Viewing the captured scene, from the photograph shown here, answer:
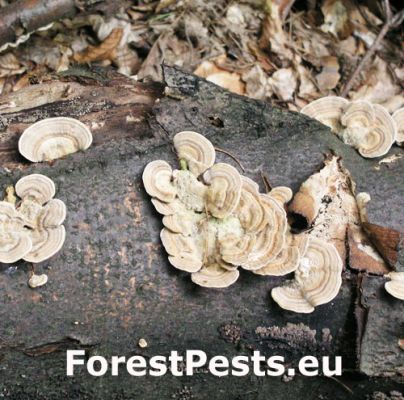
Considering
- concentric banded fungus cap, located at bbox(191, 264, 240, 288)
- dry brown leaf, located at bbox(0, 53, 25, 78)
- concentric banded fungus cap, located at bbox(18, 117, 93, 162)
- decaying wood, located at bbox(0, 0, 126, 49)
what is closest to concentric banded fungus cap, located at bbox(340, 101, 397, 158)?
concentric banded fungus cap, located at bbox(191, 264, 240, 288)

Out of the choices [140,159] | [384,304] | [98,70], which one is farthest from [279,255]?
[98,70]

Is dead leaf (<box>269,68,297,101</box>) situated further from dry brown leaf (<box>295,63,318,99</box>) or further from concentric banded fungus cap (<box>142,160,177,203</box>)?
concentric banded fungus cap (<box>142,160,177,203</box>)

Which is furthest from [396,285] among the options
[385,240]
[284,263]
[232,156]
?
[232,156]

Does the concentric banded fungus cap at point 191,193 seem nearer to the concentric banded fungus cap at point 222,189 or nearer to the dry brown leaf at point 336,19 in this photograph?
the concentric banded fungus cap at point 222,189

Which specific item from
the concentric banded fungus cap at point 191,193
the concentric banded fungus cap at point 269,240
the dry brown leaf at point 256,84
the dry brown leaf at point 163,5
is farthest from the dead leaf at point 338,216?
the dry brown leaf at point 163,5

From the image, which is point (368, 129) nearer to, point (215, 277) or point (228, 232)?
point (228, 232)
